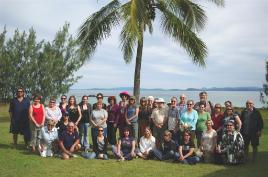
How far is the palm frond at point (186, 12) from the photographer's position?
14.8 metres

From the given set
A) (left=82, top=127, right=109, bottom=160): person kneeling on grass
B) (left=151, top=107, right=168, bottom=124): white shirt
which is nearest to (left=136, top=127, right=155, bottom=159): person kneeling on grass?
(left=151, top=107, right=168, bottom=124): white shirt

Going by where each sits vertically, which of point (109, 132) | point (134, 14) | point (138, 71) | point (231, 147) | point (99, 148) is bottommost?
point (99, 148)

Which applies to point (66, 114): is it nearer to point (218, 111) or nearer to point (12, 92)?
point (218, 111)

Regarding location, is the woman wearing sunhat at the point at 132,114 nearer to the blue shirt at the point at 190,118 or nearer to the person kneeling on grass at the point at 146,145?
the person kneeling on grass at the point at 146,145

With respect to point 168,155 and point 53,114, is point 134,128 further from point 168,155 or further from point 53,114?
point 53,114

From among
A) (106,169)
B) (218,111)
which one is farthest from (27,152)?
(218,111)

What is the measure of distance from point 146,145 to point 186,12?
17.9ft

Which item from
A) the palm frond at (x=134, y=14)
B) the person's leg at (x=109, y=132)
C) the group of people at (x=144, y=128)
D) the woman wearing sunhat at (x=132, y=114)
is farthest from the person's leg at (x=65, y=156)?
the palm frond at (x=134, y=14)

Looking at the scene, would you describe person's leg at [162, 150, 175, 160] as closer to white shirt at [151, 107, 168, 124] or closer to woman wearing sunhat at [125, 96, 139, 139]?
white shirt at [151, 107, 168, 124]

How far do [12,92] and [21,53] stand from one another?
2.91 m

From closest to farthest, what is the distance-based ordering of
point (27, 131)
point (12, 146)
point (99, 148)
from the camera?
point (99, 148), point (27, 131), point (12, 146)

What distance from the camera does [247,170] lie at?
10406 millimetres

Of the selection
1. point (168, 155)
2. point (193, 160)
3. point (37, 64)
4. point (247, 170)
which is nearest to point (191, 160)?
point (193, 160)

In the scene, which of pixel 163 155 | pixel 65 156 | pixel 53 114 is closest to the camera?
pixel 65 156
